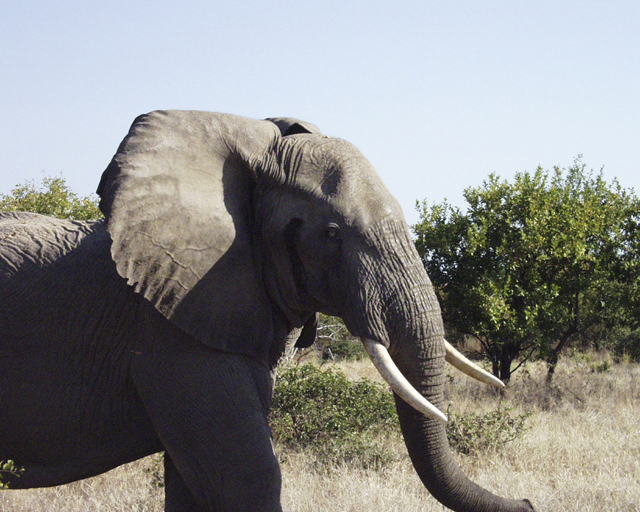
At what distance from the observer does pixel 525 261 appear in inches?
441

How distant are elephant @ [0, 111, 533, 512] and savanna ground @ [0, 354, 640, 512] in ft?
2.64

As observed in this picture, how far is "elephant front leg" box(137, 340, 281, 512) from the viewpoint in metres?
3.10

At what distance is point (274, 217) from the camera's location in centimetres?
323

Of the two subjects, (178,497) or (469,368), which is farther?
(178,497)

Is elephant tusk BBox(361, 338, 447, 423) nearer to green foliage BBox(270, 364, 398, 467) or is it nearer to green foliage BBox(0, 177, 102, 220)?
green foliage BBox(270, 364, 398, 467)

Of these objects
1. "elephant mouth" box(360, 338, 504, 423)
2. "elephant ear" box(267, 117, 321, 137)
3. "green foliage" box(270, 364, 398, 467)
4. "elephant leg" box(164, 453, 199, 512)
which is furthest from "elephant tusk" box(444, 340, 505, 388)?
"green foliage" box(270, 364, 398, 467)

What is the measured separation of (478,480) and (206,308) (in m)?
3.52

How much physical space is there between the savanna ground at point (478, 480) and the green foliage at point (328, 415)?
0.67 feet

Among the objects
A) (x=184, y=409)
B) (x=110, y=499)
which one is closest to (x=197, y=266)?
(x=184, y=409)

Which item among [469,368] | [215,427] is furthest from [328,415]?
[215,427]

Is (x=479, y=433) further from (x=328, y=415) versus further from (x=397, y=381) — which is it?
(x=397, y=381)

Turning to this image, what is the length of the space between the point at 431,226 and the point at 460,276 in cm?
103

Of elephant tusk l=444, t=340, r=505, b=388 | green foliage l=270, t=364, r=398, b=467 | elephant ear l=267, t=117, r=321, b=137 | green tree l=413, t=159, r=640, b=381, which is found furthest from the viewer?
green tree l=413, t=159, r=640, b=381

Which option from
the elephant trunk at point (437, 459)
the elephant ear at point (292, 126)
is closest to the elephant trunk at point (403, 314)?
the elephant trunk at point (437, 459)
